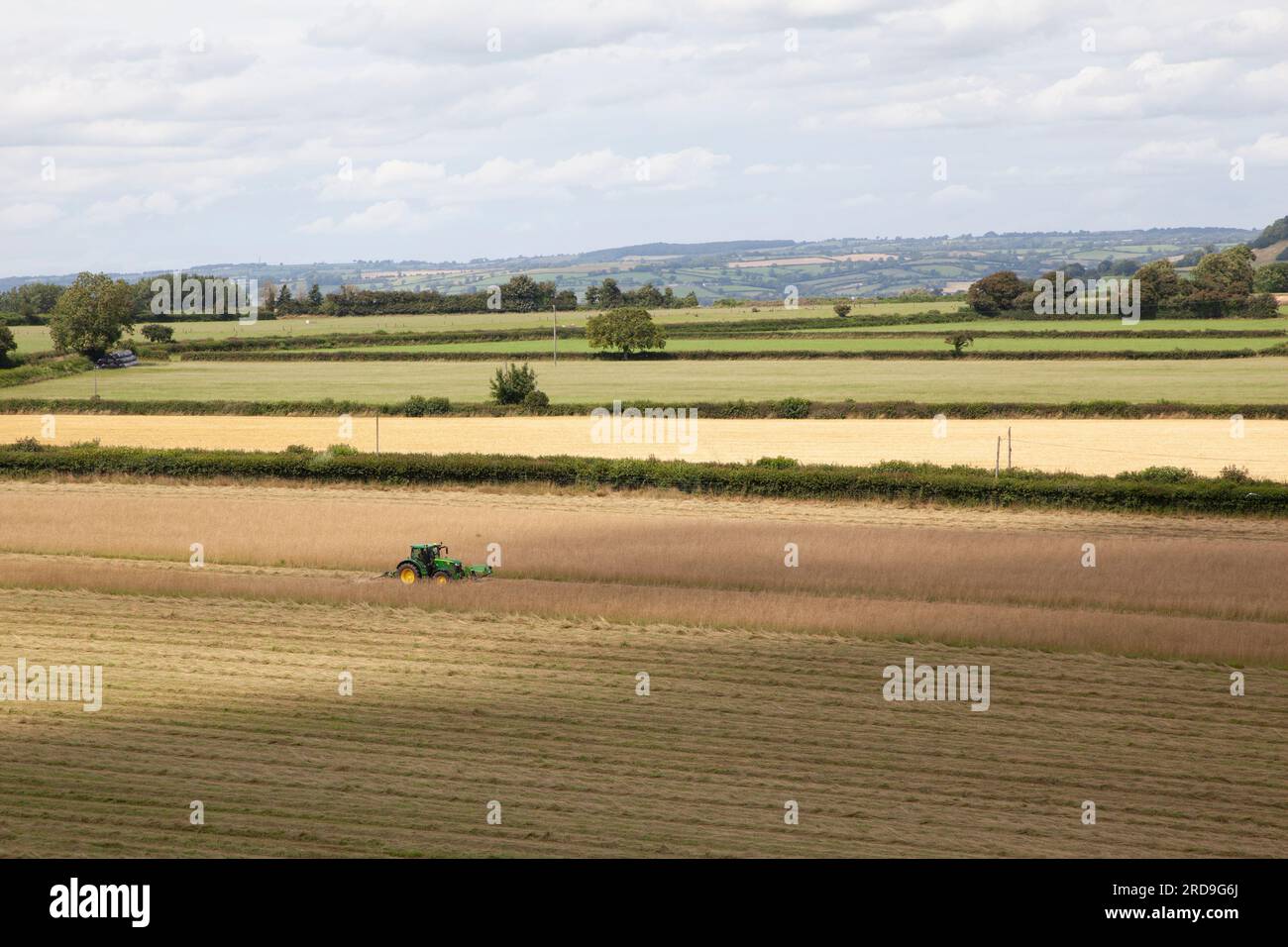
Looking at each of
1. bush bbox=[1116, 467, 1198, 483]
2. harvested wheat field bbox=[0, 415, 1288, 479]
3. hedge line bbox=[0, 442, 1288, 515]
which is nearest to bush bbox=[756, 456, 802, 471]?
hedge line bbox=[0, 442, 1288, 515]

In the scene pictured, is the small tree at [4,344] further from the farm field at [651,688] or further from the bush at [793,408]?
the farm field at [651,688]

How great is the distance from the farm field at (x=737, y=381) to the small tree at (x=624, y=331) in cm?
188

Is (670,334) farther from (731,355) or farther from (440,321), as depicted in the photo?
(440,321)

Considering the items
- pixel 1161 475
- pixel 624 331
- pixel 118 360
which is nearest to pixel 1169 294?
pixel 624 331

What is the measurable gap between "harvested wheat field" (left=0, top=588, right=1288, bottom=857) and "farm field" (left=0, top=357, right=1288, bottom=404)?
4452cm

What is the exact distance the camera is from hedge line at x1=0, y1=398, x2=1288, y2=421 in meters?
60.7

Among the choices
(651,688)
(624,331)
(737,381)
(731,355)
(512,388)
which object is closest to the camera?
(651,688)

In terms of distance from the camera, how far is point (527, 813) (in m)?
15.9

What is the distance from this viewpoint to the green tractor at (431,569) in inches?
1144

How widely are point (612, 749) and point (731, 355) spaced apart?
244ft

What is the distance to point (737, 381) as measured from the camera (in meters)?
77.8

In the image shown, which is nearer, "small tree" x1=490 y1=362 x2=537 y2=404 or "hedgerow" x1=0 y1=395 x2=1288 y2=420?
"hedgerow" x1=0 y1=395 x2=1288 y2=420

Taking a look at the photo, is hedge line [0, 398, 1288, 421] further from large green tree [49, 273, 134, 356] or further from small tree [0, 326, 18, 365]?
large green tree [49, 273, 134, 356]

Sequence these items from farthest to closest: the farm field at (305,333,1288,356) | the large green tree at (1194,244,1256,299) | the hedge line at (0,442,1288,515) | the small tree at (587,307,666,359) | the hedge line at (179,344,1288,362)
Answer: the large green tree at (1194,244,1256,299)
the small tree at (587,307,666,359)
the farm field at (305,333,1288,356)
the hedge line at (179,344,1288,362)
the hedge line at (0,442,1288,515)
